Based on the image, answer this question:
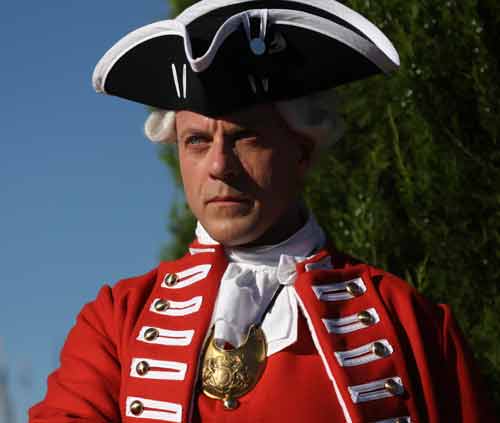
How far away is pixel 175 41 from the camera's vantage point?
11.8 ft

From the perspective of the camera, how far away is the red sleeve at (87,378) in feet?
11.7

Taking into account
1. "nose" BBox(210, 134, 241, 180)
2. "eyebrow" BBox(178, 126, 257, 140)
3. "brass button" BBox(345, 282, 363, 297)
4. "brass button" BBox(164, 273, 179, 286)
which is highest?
"eyebrow" BBox(178, 126, 257, 140)

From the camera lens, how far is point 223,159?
3527mm

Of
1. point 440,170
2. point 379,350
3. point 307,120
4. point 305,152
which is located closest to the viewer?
point 379,350

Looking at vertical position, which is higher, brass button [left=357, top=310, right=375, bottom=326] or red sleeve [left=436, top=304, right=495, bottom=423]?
brass button [left=357, top=310, right=375, bottom=326]

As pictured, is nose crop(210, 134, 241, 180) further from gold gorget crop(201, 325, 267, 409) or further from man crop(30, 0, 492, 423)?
gold gorget crop(201, 325, 267, 409)

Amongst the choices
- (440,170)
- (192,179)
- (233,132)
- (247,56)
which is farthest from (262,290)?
(440,170)

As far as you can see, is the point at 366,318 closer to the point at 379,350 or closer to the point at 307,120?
the point at 379,350

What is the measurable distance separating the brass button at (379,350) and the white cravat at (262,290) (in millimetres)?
265

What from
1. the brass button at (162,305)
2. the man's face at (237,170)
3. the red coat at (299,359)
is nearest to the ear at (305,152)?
the man's face at (237,170)

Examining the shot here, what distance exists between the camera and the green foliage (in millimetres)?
5918

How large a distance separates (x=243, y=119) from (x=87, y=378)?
990mm

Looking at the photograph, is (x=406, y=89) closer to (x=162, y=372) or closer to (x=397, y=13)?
(x=397, y=13)

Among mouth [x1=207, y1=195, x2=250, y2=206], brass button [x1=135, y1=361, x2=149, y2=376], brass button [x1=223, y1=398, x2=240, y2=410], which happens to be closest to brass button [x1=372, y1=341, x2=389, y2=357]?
brass button [x1=223, y1=398, x2=240, y2=410]
